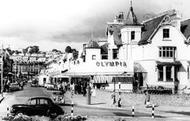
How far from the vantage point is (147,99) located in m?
35.1

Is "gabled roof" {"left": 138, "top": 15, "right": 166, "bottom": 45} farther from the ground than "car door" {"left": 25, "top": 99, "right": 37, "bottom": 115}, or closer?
farther from the ground

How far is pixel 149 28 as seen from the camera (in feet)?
168

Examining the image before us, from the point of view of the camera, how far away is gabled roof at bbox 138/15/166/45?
48.6 meters

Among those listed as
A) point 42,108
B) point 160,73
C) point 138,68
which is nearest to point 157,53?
point 160,73

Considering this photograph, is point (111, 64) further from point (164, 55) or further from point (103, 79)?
point (164, 55)

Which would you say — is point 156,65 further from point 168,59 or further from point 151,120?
point 151,120

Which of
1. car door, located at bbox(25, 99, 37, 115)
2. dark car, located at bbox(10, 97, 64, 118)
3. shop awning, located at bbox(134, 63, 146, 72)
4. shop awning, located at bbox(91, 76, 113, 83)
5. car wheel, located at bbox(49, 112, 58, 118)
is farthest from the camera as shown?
shop awning, located at bbox(134, 63, 146, 72)

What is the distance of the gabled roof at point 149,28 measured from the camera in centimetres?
4857

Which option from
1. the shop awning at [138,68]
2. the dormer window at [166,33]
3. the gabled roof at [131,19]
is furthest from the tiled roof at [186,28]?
the shop awning at [138,68]

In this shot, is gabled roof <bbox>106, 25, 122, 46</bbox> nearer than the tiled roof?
No

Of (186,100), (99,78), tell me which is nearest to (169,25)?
(99,78)

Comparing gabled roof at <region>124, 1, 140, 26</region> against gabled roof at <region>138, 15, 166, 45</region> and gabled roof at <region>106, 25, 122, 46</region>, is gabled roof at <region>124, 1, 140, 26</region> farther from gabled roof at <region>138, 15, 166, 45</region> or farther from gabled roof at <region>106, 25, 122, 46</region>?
gabled roof at <region>106, 25, 122, 46</region>

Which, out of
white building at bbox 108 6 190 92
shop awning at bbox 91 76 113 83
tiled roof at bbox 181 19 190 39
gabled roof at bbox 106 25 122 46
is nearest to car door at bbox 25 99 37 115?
shop awning at bbox 91 76 113 83

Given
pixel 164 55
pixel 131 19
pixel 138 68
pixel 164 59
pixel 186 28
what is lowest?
pixel 138 68
